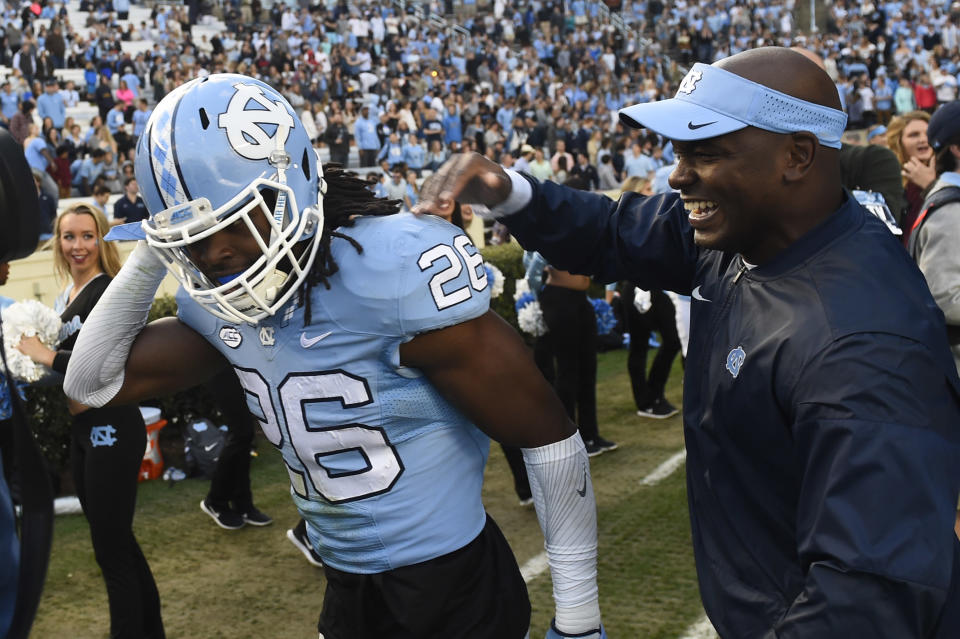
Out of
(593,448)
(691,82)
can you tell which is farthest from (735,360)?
(593,448)

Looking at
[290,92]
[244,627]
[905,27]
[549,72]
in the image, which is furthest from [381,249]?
[905,27]

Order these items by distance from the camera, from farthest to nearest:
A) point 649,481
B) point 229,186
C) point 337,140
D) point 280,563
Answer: point 337,140, point 649,481, point 280,563, point 229,186

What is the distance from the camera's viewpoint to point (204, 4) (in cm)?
2381

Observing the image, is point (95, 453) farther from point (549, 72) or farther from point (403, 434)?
point (549, 72)

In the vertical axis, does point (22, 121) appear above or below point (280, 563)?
below

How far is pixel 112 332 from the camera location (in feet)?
8.05

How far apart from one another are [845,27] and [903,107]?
943cm

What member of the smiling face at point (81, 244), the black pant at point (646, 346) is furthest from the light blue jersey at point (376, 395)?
the black pant at point (646, 346)

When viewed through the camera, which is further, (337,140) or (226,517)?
(337,140)

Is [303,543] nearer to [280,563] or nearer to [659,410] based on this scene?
[280,563]

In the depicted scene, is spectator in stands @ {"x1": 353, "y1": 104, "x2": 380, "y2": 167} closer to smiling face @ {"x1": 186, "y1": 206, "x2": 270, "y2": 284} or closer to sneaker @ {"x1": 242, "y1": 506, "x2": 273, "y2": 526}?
sneaker @ {"x1": 242, "y1": 506, "x2": 273, "y2": 526}

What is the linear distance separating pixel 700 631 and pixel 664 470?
218 centimetres

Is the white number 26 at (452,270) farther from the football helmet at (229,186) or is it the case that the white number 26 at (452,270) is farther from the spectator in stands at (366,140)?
the spectator in stands at (366,140)

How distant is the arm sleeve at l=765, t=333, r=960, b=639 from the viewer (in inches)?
54.0
